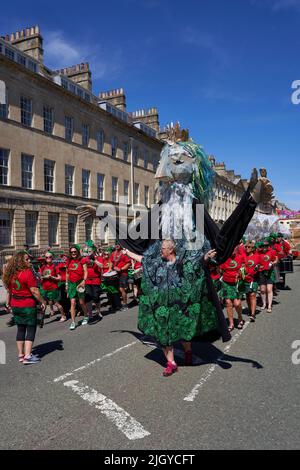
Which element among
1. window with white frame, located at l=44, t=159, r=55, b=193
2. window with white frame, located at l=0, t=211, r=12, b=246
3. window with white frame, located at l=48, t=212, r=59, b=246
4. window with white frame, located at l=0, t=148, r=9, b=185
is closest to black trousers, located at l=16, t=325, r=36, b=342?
window with white frame, located at l=0, t=211, r=12, b=246

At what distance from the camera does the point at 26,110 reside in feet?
79.3

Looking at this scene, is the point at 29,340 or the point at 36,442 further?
the point at 29,340

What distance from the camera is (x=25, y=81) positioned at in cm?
2373

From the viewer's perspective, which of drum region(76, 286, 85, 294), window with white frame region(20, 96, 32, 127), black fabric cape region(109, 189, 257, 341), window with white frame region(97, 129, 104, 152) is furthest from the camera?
window with white frame region(97, 129, 104, 152)

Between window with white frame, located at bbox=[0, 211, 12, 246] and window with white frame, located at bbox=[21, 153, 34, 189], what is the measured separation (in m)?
2.26

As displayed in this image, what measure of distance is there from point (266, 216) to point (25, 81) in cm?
1717

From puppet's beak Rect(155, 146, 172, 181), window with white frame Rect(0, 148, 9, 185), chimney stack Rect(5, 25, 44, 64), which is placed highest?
chimney stack Rect(5, 25, 44, 64)

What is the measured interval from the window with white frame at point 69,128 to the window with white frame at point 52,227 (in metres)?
5.68

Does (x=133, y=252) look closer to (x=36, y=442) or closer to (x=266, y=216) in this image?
(x=36, y=442)

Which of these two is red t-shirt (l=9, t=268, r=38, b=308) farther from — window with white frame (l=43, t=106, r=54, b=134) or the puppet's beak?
window with white frame (l=43, t=106, r=54, b=134)

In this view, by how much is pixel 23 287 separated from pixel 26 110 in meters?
21.2

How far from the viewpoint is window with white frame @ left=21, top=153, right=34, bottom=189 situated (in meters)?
23.9
